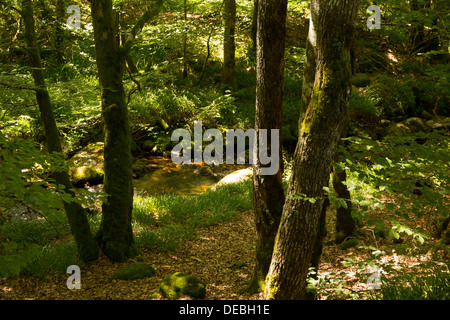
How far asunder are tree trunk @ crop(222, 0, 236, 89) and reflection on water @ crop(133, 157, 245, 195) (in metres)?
4.63

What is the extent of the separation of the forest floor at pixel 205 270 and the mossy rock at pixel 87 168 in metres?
4.43

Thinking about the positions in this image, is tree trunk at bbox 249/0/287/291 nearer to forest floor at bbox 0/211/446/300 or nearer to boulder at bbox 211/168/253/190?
forest floor at bbox 0/211/446/300

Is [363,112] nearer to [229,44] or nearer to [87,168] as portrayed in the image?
[229,44]

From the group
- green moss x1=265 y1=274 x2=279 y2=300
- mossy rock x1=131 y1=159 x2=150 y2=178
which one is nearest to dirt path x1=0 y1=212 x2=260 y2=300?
green moss x1=265 y1=274 x2=279 y2=300

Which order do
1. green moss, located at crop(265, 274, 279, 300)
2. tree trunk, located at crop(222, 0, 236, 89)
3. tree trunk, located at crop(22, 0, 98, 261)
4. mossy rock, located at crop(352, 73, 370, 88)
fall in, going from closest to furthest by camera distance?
green moss, located at crop(265, 274, 279, 300) → tree trunk, located at crop(22, 0, 98, 261) → tree trunk, located at crop(222, 0, 236, 89) → mossy rock, located at crop(352, 73, 370, 88)

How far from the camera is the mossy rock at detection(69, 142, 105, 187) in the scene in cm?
997

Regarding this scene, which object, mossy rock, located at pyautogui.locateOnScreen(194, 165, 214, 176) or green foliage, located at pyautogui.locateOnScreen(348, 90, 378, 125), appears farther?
green foliage, located at pyautogui.locateOnScreen(348, 90, 378, 125)

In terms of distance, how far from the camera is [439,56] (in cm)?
1525

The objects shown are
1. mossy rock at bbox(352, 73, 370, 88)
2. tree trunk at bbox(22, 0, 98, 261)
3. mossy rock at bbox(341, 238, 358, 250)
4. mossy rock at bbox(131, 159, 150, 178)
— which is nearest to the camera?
tree trunk at bbox(22, 0, 98, 261)

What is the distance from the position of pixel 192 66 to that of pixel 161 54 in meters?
1.54

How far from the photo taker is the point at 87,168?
10180 millimetres

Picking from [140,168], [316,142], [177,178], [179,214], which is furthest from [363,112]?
[316,142]
